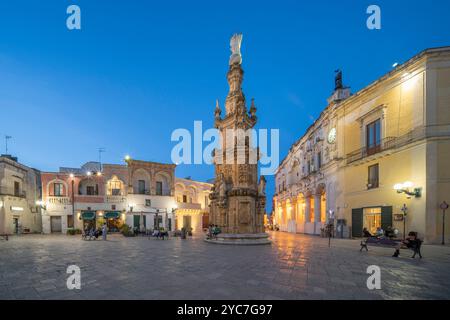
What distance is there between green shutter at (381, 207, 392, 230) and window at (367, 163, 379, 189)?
1947 mm

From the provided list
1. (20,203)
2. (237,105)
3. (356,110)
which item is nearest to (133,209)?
(20,203)

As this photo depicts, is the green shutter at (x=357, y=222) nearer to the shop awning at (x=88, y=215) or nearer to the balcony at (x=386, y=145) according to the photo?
the balcony at (x=386, y=145)

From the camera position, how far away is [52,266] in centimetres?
808

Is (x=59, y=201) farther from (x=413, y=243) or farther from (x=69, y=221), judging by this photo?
(x=413, y=243)

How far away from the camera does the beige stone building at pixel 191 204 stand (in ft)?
112

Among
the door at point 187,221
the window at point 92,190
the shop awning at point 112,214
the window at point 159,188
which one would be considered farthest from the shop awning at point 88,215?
the door at point 187,221

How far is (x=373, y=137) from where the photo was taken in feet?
62.4

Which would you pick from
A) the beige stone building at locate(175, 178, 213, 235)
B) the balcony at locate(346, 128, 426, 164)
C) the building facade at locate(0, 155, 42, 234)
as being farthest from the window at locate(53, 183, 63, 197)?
the balcony at locate(346, 128, 426, 164)

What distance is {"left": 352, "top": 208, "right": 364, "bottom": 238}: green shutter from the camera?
62.9 ft

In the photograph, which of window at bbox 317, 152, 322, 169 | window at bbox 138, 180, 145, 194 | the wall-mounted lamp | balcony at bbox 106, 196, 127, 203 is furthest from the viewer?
Result: window at bbox 138, 180, 145, 194

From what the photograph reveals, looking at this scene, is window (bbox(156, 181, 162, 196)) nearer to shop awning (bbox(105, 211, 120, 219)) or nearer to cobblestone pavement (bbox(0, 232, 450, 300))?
shop awning (bbox(105, 211, 120, 219))

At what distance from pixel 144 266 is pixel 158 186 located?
84.7 ft
